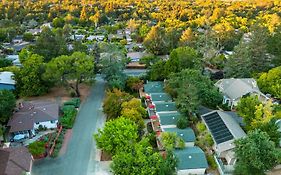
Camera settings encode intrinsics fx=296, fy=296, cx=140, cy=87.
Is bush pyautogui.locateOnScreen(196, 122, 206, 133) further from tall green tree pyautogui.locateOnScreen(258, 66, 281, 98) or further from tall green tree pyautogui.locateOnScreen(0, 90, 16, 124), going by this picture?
tall green tree pyautogui.locateOnScreen(0, 90, 16, 124)

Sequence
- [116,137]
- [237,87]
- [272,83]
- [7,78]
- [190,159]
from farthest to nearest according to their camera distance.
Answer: [7,78] → [237,87] → [272,83] → [116,137] → [190,159]

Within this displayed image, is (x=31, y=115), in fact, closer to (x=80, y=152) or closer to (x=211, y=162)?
(x=80, y=152)

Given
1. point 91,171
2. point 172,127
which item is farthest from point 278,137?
point 91,171

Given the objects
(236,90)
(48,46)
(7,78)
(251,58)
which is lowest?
(7,78)

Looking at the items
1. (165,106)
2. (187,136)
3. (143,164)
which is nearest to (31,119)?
(165,106)

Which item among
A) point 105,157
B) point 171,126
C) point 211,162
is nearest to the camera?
point 211,162

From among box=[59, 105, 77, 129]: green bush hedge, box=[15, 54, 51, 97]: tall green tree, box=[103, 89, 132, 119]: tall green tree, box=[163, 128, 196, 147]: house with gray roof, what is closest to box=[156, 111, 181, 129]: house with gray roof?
box=[163, 128, 196, 147]: house with gray roof

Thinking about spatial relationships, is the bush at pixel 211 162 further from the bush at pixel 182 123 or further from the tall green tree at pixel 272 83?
the tall green tree at pixel 272 83
